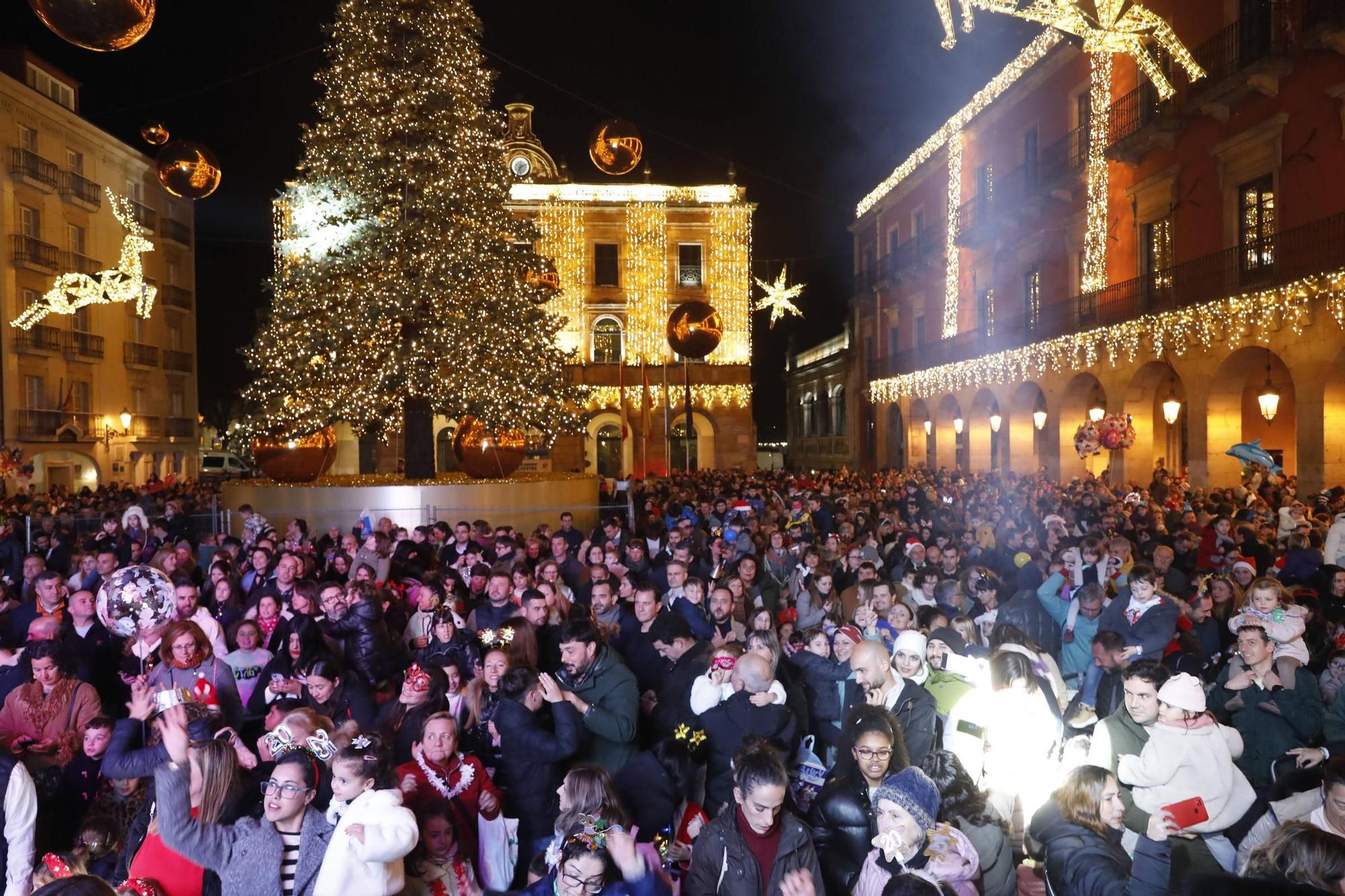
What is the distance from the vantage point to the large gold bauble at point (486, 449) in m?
18.8

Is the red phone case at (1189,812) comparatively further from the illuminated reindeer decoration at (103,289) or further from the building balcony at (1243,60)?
the illuminated reindeer decoration at (103,289)

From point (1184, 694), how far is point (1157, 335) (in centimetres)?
1780

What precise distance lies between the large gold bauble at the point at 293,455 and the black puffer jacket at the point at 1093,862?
1624 cm

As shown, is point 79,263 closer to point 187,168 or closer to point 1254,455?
point 187,168

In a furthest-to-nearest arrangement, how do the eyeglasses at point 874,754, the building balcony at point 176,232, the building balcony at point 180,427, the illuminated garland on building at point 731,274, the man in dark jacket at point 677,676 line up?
the illuminated garland on building at point 731,274 < the building balcony at point 180,427 < the building balcony at point 176,232 < the man in dark jacket at point 677,676 < the eyeglasses at point 874,754

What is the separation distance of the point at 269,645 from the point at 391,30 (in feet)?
45.7

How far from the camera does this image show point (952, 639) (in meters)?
6.36

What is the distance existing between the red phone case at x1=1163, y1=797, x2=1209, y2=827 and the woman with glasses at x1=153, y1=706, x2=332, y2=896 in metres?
3.36

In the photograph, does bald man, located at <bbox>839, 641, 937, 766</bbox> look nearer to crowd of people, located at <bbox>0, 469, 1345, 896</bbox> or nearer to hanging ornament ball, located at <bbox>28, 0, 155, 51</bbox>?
crowd of people, located at <bbox>0, 469, 1345, 896</bbox>

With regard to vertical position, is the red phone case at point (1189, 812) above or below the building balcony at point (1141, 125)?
below

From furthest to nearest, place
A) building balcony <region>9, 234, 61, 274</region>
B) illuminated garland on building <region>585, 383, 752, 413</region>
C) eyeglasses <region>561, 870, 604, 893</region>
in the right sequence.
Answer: illuminated garland on building <region>585, 383, 752, 413</region> → building balcony <region>9, 234, 61, 274</region> → eyeglasses <region>561, 870, 604, 893</region>

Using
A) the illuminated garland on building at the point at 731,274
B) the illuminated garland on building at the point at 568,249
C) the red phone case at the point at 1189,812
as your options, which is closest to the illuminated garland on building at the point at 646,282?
the illuminated garland on building at the point at 731,274

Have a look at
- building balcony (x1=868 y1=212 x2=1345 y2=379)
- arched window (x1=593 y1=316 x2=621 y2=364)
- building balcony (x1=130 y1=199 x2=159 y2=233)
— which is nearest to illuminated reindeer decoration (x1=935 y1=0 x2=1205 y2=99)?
building balcony (x1=868 y1=212 x2=1345 y2=379)

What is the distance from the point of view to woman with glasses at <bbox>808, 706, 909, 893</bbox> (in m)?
3.93
